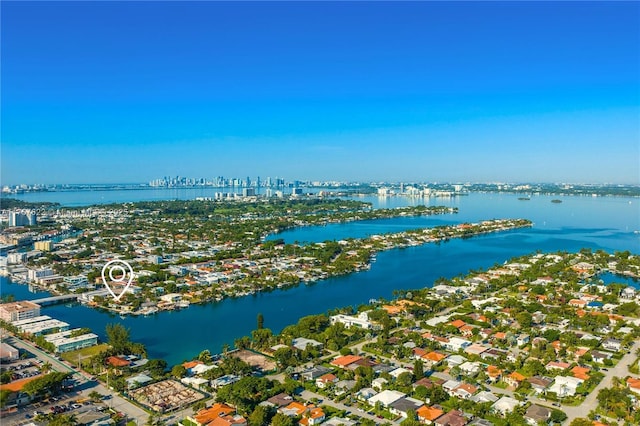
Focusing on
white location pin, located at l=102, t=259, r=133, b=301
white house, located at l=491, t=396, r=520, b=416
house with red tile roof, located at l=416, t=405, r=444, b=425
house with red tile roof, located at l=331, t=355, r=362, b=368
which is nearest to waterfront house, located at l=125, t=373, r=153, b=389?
house with red tile roof, located at l=331, t=355, r=362, b=368

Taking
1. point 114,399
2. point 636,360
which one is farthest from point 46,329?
point 636,360

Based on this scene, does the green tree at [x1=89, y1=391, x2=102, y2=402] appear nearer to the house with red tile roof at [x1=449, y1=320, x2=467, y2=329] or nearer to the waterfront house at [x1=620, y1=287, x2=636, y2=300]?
the house with red tile roof at [x1=449, y1=320, x2=467, y2=329]

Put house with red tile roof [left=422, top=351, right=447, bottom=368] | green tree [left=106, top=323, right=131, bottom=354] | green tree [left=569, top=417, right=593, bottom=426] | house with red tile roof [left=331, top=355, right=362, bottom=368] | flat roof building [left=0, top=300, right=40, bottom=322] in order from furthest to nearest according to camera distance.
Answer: flat roof building [left=0, top=300, right=40, bottom=322] < green tree [left=106, top=323, right=131, bottom=354] < house with red tile roof [left=422, top=351, right=447, bottom=368] < house with red tile roof [left=331, top=355, right=362, bottom=368] < green tree [left=569, top=417, right=593, bottom=426]

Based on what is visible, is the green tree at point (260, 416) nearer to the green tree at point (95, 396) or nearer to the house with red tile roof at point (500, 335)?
the green tree at point (95, 396)

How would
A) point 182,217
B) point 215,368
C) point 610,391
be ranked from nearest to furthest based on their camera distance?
1. point 610,391
2. point 215,368
3. point 182,217

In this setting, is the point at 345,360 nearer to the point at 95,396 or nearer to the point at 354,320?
the point at 354,320

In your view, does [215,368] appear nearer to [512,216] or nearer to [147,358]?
[147,358]
